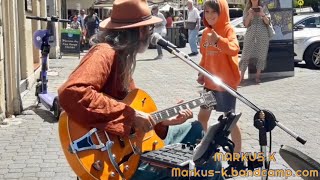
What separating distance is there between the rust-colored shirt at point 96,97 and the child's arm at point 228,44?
1.86 metres

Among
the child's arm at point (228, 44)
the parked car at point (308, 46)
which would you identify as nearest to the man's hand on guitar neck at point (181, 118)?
the child's arm at point (228, 44)

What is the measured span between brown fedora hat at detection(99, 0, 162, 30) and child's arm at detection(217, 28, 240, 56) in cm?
160

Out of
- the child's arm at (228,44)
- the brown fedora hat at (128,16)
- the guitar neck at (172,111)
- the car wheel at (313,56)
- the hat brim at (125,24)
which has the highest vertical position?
the brown fedora hat at (128,16)

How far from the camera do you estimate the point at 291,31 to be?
11.3m

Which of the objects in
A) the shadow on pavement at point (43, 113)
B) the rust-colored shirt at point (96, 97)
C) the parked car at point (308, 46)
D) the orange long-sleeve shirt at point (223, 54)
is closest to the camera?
the rust-colored shirt at point (96, 97)

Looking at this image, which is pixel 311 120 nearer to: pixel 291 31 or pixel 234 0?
pixel 291 31

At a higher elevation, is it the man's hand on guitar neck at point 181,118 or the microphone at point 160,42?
the microphone at point 160,42

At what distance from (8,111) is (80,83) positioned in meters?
4.90

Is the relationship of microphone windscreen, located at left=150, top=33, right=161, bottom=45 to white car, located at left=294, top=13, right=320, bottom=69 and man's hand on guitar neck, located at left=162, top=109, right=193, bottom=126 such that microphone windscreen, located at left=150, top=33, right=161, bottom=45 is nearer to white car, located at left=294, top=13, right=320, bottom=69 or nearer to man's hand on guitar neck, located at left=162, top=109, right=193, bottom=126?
man's hand on guitar neck, located at left=162, top=109, right=193, bottom=126

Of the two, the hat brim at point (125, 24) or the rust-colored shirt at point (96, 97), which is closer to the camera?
the rust-colored shirt at point (96, 97)

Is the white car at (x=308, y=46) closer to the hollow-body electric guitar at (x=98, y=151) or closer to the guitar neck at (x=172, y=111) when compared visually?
the guitar neck at (x=172, y=111)

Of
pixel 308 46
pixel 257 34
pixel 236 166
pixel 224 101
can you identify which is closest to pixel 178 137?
pixel 236 166

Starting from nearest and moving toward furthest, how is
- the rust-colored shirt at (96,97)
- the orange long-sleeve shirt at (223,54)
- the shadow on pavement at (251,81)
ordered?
the rust-colored shirt at (96,97) → the orange long-sleeve shirt at (223,54) → the shadow on pavement at (251,81)

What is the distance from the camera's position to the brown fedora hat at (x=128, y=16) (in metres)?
2.98
